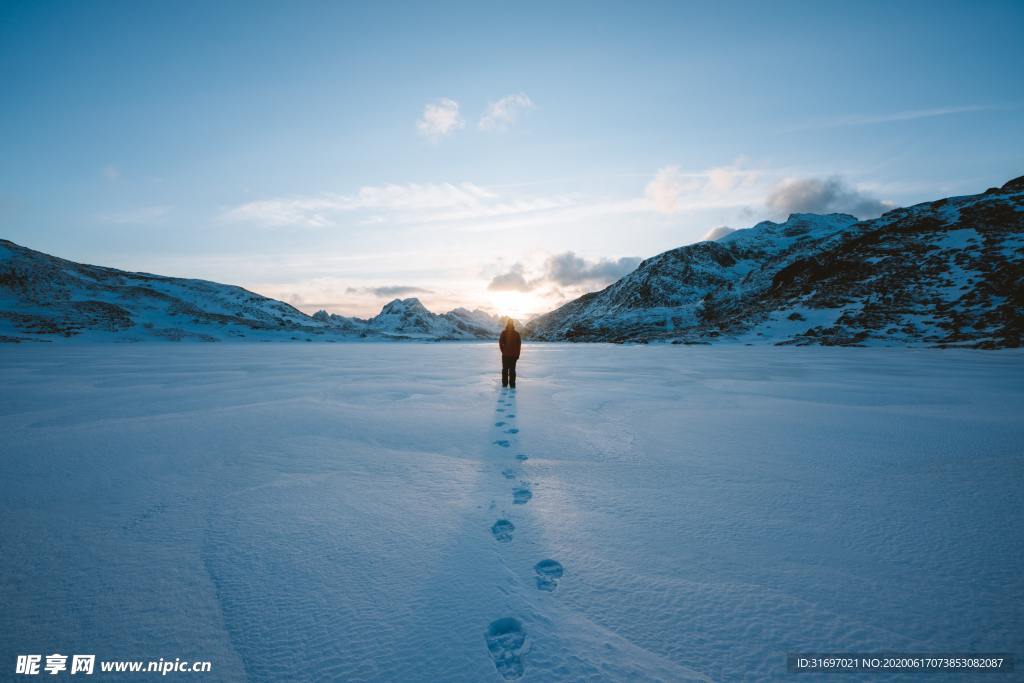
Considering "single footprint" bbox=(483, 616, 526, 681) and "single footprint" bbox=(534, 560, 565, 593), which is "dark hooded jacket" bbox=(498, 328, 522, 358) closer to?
"single footprint" bbox=(534, 560, 565, 593)

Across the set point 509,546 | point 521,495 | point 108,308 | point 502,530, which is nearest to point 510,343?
point 521,495

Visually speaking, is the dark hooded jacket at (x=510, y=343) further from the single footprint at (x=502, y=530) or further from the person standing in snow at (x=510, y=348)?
the single footprint at (x=502, y=530)

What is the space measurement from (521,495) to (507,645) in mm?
2035

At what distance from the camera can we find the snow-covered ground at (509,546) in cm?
220

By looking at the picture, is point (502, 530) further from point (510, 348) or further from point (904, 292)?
point (904, 292)

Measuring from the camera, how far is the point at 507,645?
2223 millimetres

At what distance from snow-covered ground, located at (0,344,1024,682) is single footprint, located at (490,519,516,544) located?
20 millimetres

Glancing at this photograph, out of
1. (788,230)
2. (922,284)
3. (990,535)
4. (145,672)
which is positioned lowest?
(145,672)

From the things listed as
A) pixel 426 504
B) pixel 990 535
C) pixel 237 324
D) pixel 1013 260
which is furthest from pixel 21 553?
pixel 237 324

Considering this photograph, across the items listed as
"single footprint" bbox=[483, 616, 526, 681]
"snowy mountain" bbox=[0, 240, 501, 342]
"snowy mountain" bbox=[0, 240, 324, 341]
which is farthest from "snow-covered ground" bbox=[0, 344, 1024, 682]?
"snowy mountain" bbox=[0, 240, 324, 341]

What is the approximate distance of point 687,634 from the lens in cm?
224

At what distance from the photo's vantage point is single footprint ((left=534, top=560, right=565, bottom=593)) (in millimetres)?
2705

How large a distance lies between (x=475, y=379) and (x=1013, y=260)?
238 ft

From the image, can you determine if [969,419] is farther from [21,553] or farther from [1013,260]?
A: [1013,260]
